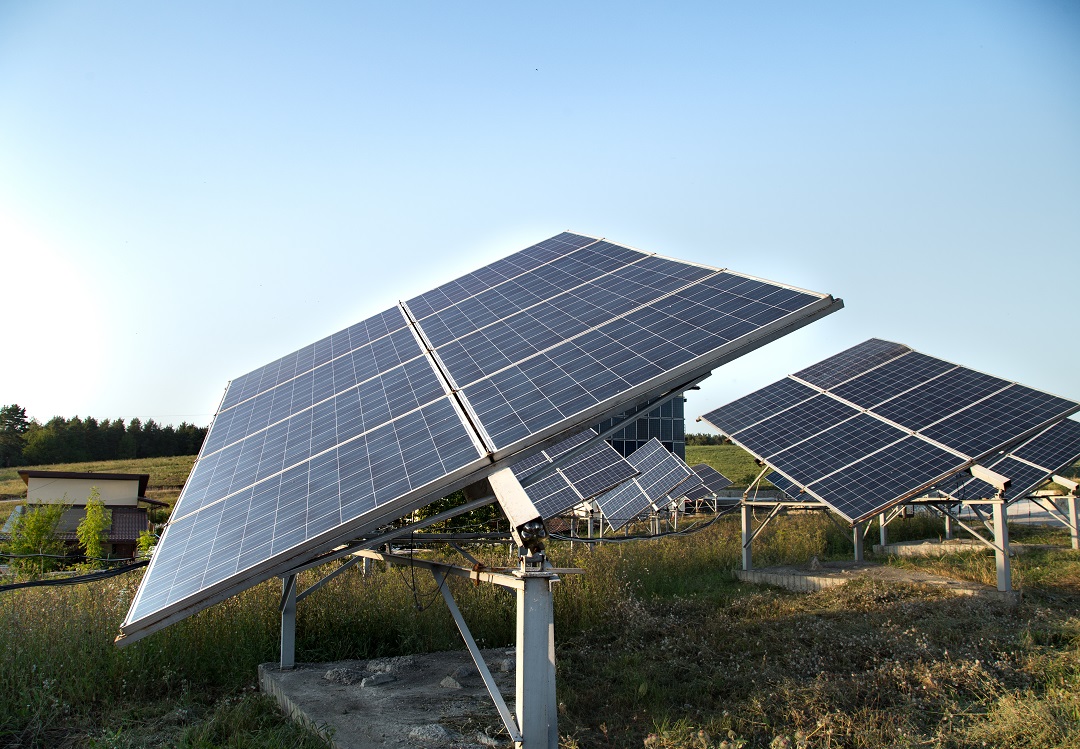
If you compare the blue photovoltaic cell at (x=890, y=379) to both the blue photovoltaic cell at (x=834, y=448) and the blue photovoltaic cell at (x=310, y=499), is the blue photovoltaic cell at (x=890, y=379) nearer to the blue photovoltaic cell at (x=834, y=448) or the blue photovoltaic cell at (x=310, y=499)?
the blue photovoltaic cell at (x=834, y=448)

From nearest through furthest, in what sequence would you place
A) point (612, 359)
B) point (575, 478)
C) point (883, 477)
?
point (612, 359) → point (883, 477) → point (575, 478)

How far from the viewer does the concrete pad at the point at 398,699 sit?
7594mm

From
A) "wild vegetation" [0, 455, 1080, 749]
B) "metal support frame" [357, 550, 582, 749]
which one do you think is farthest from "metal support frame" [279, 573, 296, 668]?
"metal support frame" [357, 550, 582, 749]

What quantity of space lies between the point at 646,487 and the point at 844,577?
7.28 m

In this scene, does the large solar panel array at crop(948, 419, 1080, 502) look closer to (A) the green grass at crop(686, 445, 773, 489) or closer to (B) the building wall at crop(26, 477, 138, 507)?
(A) the green grass at crop(686, 445, 773, 489)

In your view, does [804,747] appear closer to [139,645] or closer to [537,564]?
[537,564]

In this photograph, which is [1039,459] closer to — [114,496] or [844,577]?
[844,577]

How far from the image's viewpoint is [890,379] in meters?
20.3

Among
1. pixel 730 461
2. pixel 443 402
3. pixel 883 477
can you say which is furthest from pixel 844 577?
pixel 730 461

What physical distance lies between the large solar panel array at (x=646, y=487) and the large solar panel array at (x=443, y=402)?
12.0 m

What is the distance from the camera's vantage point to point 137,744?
719 centimetres

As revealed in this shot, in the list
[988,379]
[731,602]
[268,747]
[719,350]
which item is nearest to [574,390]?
[719,350]

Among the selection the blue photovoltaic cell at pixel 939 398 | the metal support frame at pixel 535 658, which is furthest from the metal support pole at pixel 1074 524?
the metal support frame at pixel 535 658

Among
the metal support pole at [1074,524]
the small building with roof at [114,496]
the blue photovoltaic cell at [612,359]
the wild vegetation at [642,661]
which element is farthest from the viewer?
the small building with roof at [114,496]
